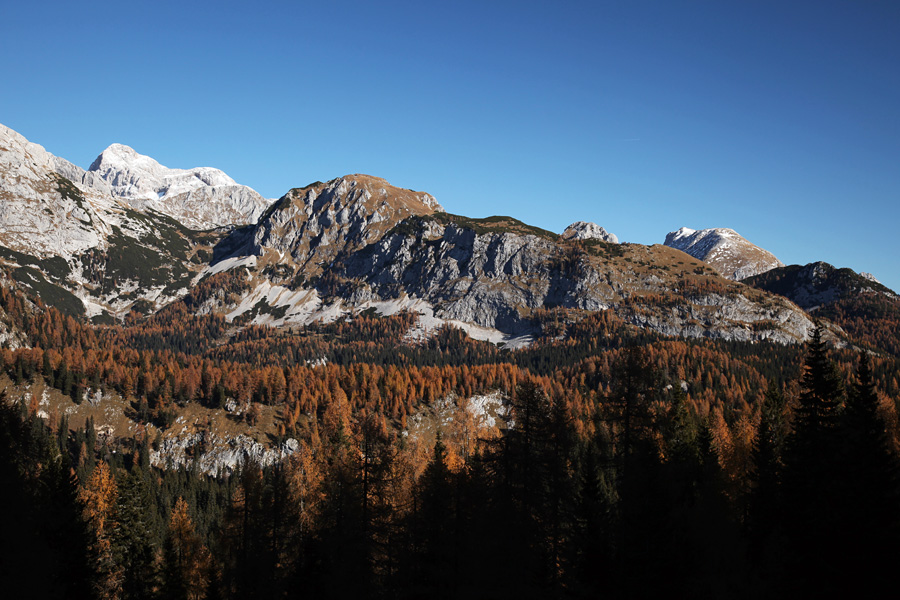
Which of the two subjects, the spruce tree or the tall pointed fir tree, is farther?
the tall pointed fir tree

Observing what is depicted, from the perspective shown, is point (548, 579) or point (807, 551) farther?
point (548, 579)

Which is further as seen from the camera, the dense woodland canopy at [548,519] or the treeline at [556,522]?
the dense woodland canopy at [548,519]

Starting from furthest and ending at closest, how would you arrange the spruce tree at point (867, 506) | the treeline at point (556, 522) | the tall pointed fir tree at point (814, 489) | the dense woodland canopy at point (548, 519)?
the dense woodland canopy at point (548, 519), the treeline at point (556, 522), the tall pointed fir tree at point (814, 489), the spruce tree at point (867, 506)

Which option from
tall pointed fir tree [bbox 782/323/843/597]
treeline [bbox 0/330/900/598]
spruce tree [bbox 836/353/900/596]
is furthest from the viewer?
treeline [bbox 0/330/900/598]

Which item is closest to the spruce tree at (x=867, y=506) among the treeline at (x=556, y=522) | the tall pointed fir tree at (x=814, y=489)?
the treeline at (x=556, y=522)

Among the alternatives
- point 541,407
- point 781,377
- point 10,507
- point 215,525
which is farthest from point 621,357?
point 781,377

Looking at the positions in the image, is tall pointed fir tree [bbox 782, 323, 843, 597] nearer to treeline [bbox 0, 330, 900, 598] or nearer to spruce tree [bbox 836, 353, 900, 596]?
treeline [bbox 0, 330, 900, 598]

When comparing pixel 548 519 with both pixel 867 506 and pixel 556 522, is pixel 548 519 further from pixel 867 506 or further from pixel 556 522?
pixel 867 506

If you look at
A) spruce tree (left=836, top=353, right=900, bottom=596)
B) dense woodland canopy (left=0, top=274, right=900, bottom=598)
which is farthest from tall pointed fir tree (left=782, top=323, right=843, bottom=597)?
spruce tree (left=836, top=353, right=900, bottom=596)

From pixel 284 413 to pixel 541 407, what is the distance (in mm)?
133268

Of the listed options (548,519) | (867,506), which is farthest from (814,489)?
(548,519)

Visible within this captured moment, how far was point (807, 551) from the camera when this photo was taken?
29.9 metres

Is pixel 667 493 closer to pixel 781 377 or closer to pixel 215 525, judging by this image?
pixel 215 525

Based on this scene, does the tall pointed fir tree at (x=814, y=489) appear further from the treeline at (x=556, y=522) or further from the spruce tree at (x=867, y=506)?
the spruce tree at (x=867, y=506)
